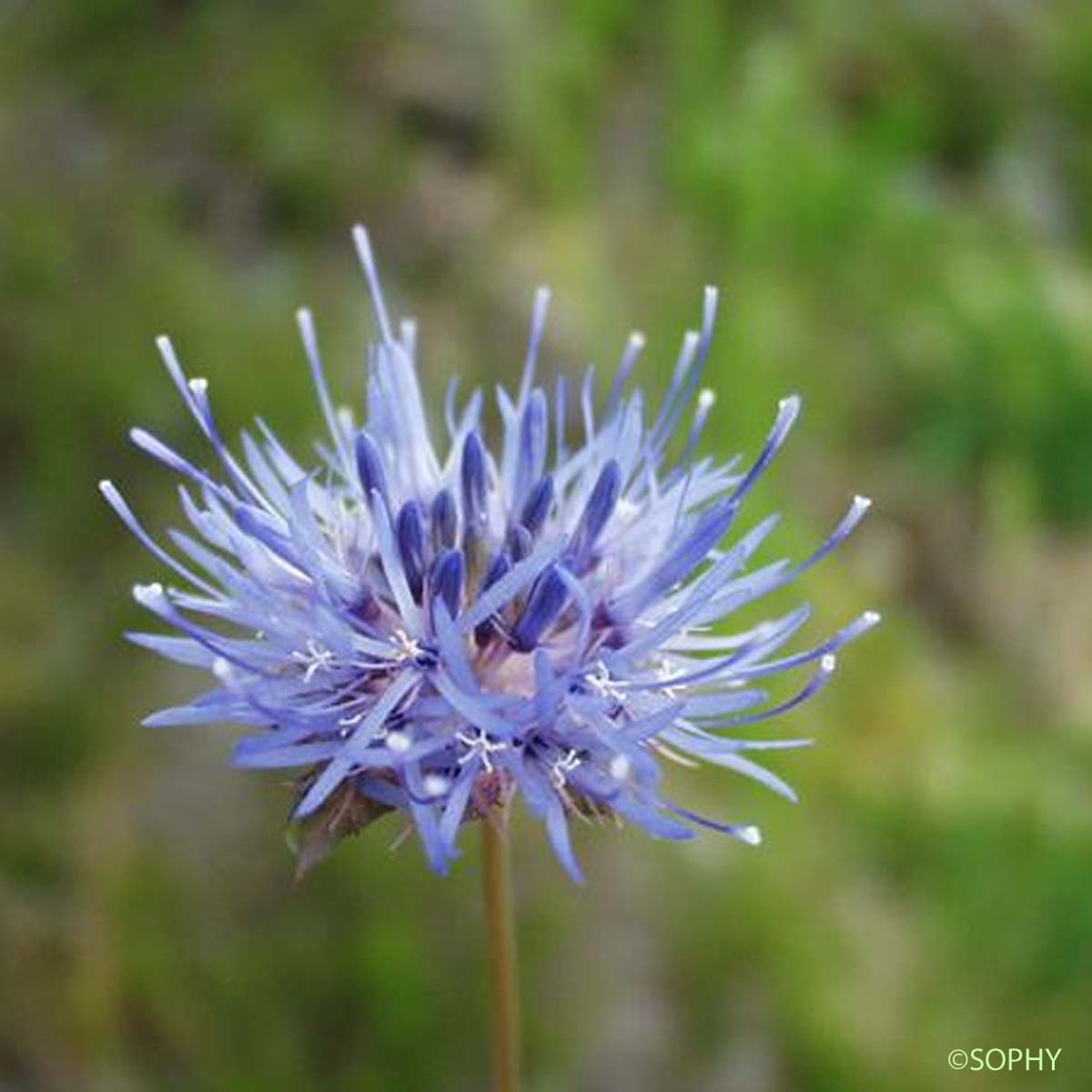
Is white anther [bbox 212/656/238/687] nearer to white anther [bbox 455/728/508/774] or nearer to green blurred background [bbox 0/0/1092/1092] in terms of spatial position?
white anther [bbox 455/728/508/774]

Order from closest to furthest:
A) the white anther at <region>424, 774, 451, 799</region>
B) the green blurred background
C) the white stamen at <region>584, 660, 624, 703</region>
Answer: the white anther at <region>424, 774, 451, 799</region>
the white stamen at <region>584, 660, 624, 703</region>
the green blurred background

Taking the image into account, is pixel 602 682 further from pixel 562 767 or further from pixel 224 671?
pixel 224 671

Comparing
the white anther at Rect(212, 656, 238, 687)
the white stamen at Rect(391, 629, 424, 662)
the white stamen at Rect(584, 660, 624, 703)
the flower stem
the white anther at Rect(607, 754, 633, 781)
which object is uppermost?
the white stamen at Rect(391, 629, 424, 662)

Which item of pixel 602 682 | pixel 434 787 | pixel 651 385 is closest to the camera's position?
pixel 434 787

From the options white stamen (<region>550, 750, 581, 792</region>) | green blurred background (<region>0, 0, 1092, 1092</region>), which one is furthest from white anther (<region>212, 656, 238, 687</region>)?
green blurred background (<region>0, 0, 1092, 1092</region>)

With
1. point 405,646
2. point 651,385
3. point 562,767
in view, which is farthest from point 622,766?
point 651,385

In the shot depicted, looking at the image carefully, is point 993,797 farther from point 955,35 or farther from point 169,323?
point 955,35

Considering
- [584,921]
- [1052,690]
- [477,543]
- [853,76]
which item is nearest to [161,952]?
[584,921]
